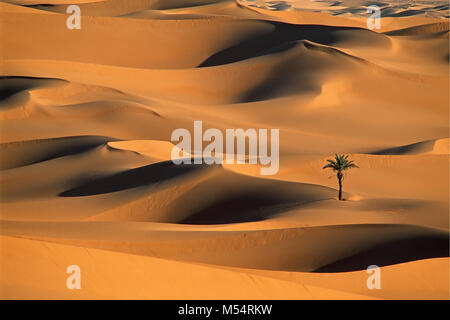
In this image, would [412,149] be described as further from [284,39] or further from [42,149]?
[284,39]

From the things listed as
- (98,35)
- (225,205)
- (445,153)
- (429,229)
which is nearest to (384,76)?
(445,153)

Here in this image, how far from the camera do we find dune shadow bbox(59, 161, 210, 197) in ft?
65.7

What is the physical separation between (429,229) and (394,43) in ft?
93.7

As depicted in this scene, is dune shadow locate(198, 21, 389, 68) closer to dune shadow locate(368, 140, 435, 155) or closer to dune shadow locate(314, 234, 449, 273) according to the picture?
dune shadow locate(368, 140, 435, 155)

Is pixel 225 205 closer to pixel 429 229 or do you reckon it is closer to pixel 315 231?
pixel 315 231

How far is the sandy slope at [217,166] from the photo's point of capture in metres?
11.2

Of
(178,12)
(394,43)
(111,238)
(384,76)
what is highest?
(178,12)

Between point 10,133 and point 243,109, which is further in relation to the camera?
point 243,109

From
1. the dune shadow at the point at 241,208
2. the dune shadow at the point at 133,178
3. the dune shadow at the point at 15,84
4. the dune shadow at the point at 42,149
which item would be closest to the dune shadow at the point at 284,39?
the dune shadow at the point at 15,84

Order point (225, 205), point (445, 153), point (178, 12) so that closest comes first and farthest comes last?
1. point (225, 205)
2. point (445, 153)
3. point (178, 12)

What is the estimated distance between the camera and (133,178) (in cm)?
2042

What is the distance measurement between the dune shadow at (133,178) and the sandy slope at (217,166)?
0.06 m

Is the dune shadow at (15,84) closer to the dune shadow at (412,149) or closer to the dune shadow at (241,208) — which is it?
the dune shadow at (412,149)
